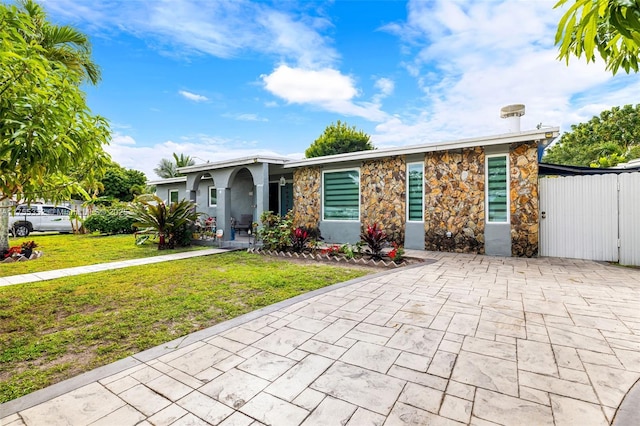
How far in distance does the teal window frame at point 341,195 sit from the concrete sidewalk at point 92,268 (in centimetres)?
387

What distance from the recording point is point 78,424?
1761 millimetres

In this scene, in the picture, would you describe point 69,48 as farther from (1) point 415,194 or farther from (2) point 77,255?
(1) point 415,194

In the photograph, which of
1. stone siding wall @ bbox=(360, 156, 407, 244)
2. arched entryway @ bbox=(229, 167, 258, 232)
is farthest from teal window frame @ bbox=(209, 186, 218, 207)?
stone siding wall @ bbox=(360, 156, 407, 244)

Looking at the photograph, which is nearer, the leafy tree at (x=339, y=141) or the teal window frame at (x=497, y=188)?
the teal window frame at (x=497, y=188)

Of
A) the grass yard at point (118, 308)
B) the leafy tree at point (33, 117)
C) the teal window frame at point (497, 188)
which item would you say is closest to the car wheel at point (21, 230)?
the grass yard at point (118, 308)

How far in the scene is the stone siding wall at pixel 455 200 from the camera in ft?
25.6

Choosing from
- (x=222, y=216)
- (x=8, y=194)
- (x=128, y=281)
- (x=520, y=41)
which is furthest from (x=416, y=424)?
(x=222, y=216)

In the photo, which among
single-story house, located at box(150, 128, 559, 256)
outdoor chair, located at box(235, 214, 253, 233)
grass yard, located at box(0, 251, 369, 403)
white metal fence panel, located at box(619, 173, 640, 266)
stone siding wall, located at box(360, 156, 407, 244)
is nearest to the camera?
grass yard, located at box(0, 251, 369, 403)

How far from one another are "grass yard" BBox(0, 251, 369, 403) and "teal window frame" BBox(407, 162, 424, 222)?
11.0 ft

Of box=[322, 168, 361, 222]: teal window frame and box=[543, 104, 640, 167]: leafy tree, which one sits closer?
box=[322, 168, 361, 222]: teal window frame

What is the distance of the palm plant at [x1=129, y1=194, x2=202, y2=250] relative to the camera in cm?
963

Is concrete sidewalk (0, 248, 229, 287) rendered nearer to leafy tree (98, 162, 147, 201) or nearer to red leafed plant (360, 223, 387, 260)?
red leafed plant (360, 223, 387, 260)

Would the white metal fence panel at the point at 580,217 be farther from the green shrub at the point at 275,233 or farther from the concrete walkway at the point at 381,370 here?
the green shrub at the point at 275,233

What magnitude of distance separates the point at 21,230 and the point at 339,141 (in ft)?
68.4
